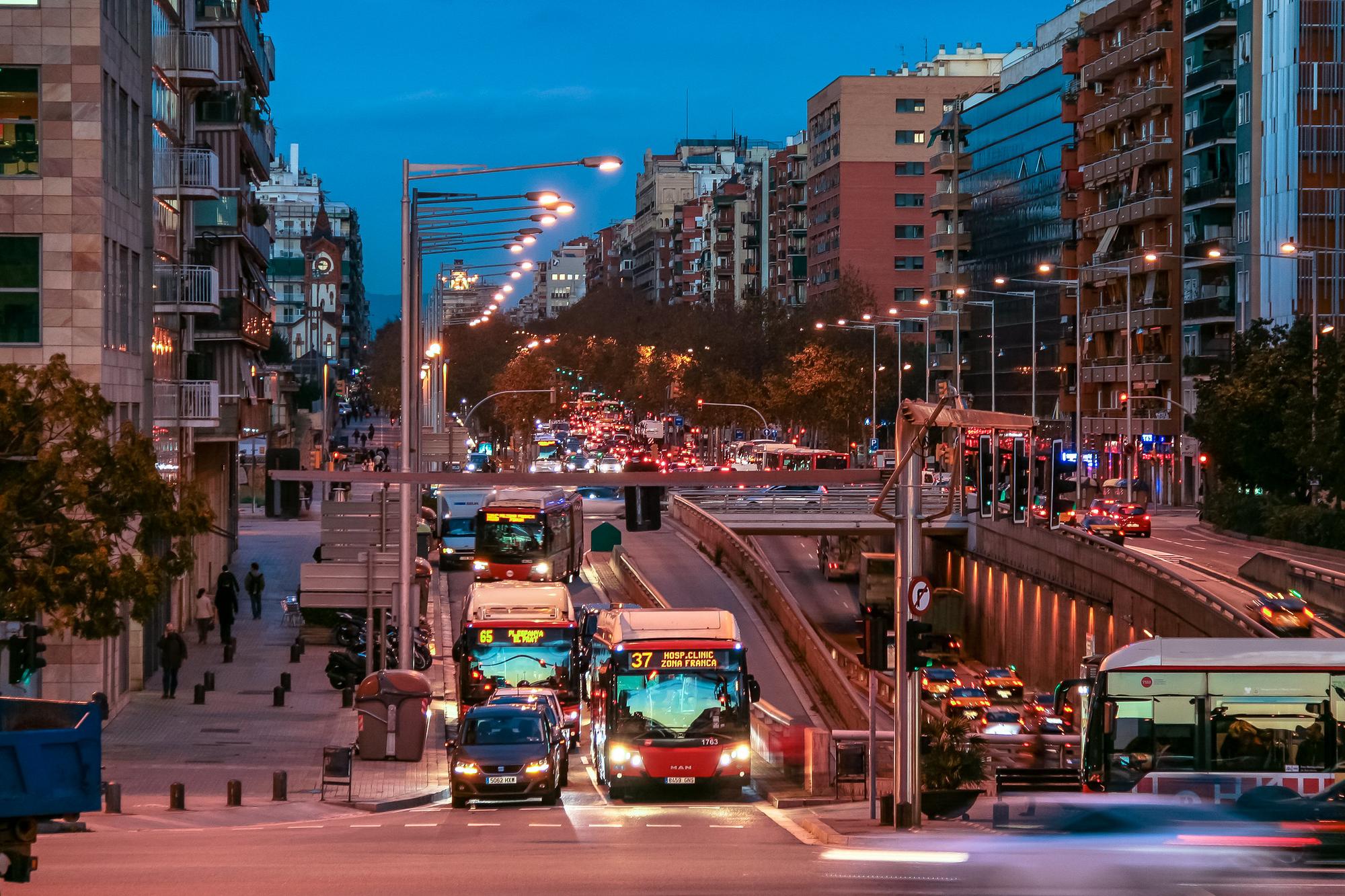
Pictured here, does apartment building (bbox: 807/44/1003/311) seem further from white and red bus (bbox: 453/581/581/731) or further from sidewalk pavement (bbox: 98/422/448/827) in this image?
white and red bus (bbox: 453/581/581/731)

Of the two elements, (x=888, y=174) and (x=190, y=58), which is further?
(x=888, y=174)

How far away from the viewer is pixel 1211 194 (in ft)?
281

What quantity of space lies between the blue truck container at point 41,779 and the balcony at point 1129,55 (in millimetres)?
83687

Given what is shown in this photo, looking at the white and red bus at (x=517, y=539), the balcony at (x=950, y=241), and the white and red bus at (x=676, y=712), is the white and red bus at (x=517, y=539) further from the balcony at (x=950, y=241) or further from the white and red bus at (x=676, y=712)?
the balcony at (x=950, y=241)

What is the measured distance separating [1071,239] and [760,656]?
56.1m

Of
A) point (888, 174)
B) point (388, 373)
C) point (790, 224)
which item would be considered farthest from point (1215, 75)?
point (790, 224)

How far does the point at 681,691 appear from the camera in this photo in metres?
28.3

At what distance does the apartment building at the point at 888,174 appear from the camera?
148 metres

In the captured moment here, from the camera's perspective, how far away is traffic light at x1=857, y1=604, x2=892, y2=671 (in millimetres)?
21719

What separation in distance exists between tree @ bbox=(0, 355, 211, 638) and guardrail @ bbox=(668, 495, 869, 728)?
851 inches

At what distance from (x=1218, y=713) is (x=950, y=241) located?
107 m

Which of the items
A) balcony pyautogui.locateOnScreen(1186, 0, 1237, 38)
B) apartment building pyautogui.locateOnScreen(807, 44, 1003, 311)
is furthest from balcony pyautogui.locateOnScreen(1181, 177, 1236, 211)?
apartment building pyautogui.locateOnScreen(807, 44, 1003, 311)

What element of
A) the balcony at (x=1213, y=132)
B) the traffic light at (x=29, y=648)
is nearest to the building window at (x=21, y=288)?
the traffic light at (x=29, y=648)

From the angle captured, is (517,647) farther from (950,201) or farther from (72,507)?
(950,201)
